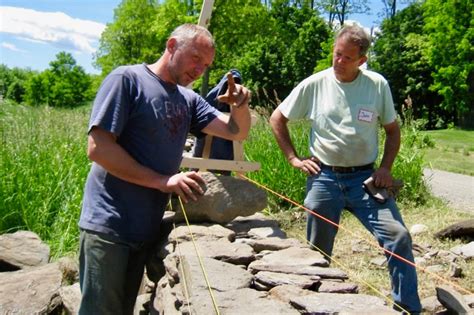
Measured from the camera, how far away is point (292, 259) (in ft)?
10.1

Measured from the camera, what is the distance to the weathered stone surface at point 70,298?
14.2ft

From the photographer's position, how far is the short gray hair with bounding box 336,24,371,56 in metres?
3.69

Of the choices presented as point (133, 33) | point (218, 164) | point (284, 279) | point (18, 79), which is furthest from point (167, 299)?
point (18, 79)

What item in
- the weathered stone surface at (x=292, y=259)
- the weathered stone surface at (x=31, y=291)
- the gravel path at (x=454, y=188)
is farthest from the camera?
the gravel path at (x=454, y=188)

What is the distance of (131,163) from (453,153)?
618 inches

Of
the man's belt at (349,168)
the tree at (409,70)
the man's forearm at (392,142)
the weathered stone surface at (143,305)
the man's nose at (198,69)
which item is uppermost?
the tree at (409,70)

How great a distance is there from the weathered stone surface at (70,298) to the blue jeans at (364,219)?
1.88 m

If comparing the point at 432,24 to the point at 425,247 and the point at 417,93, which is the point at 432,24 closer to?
the point at 417,93

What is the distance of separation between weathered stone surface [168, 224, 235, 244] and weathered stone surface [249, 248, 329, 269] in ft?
1.35

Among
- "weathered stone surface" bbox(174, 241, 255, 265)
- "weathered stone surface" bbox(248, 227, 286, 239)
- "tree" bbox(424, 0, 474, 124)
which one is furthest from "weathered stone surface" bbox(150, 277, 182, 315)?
"tree" bbox(424, 0, 474, 124)

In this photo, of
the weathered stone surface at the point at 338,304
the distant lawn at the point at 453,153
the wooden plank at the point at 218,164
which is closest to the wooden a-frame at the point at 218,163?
the wooden plank at the point at 218,164

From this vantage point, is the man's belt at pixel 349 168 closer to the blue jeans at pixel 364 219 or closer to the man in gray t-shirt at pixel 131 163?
the blue jeans at pixel 364 219

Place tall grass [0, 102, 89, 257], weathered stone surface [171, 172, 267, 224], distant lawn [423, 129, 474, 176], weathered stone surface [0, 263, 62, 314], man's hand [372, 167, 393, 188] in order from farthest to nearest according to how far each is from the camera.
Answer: distant lawn [423, 129, 474, 176]
tall grass [0, 102, 89, 257]
weathered stone surface [0, 263, 62, 314]
weathered stone surface [171, 172, 267, 224]
man's hand [372, 167, 393, 188]

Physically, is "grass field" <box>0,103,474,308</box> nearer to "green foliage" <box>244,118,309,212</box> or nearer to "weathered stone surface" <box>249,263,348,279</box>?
"green foliage" <box>244,118,309,212</box>
